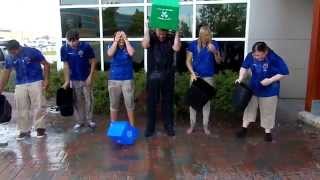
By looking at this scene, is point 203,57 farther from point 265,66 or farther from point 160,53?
point 265,66

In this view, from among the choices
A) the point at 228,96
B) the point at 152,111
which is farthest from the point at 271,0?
the point at 152,111

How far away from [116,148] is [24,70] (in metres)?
1.86

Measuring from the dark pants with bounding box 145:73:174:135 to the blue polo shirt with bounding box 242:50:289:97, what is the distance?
3.87 feet

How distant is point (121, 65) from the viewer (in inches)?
227

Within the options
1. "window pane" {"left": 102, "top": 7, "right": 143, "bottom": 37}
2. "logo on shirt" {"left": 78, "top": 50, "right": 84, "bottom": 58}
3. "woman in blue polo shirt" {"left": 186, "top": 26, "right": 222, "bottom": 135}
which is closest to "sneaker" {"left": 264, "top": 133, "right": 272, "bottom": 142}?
"woman in blue polo shirt" {"left": 186, "top": 26, "right": 222, "bottom": 135}

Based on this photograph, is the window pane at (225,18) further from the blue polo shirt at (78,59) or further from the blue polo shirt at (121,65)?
the blue polo shirt at (78,59)

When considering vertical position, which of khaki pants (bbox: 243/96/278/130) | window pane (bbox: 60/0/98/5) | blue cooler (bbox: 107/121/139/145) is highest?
window pane (bbox: 60/0/98/5)

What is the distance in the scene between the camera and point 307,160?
4844 mm

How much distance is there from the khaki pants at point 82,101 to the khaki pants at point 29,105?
54cm

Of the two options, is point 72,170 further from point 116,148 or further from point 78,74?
point 78,74

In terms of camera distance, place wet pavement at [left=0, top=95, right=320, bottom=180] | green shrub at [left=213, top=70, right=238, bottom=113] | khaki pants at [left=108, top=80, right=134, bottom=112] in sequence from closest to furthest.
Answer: wet pavement at [left=0, top=95, right=320, bottom=180] → khaki pants at [left=108, top=80, right=134, bottom=112] → green shrub at [left=213, top=70, right=238, bottom=113]

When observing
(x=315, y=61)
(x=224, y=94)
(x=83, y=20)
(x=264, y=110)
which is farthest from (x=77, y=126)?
(x=315, y=61)

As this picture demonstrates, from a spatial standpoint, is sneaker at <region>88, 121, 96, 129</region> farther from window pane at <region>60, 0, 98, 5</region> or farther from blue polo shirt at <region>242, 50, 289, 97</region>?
window pane at <region>60, 0, 98, 5</region>

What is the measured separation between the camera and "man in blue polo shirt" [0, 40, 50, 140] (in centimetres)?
565
